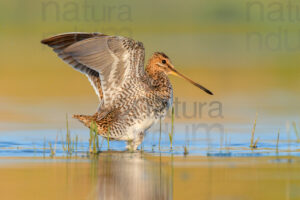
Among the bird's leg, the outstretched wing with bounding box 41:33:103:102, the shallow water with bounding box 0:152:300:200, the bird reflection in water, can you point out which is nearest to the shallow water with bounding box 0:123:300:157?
the bird's leg

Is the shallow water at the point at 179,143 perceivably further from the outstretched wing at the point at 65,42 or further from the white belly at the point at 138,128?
the outstretched wing at the point at 65,42

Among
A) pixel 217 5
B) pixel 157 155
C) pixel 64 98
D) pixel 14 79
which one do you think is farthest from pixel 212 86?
pixel 217 5

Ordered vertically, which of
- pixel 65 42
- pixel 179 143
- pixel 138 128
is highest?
pixel 65 42

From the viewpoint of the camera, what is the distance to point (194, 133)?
36.8 ft

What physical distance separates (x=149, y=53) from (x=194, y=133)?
9390 millimetres

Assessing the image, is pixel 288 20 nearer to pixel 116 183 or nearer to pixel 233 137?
pixel 233 137

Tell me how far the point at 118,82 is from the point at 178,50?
487 inches

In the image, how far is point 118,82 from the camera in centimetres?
987

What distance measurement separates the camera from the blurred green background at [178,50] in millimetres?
14031

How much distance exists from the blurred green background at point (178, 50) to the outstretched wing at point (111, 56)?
249 centimetres

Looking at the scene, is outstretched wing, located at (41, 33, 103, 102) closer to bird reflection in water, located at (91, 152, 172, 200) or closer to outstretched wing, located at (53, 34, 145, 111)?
outstretched wing, located at (53, 34, 145, 111)

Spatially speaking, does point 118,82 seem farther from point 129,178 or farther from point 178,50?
point 178,50

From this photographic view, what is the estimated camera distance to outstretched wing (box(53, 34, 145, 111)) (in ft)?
31.4

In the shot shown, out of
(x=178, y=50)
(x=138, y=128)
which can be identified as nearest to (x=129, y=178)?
(x=138, y=128)
